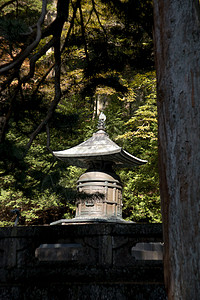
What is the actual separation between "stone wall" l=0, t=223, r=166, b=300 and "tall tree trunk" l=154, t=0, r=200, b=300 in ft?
3.84

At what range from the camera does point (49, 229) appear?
4047 millimetres

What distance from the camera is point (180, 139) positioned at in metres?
2.19

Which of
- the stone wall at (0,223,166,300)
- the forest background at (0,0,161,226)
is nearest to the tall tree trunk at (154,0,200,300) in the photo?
the stone wall at (0,223,166,300)

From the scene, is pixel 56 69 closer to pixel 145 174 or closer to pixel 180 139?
pixel 180 139

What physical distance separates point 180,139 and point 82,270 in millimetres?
1987

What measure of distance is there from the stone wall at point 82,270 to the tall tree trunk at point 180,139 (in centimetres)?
117

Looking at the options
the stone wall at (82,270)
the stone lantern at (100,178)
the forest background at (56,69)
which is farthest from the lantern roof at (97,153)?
the stone wall at (82,270)

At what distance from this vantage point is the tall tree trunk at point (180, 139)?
2.03 meters

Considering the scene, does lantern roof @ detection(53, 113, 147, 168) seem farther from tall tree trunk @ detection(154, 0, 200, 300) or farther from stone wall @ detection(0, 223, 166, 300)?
tall tree trunk @ detection(154, 0, 200, 300)

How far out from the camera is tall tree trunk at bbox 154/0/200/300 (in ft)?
6.64

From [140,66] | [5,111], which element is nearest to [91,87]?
[140,66]

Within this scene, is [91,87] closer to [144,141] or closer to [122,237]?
[122,237]

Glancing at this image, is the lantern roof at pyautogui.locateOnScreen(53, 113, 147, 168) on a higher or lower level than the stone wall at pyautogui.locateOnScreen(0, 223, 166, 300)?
higher

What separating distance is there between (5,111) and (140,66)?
2.52 metres
